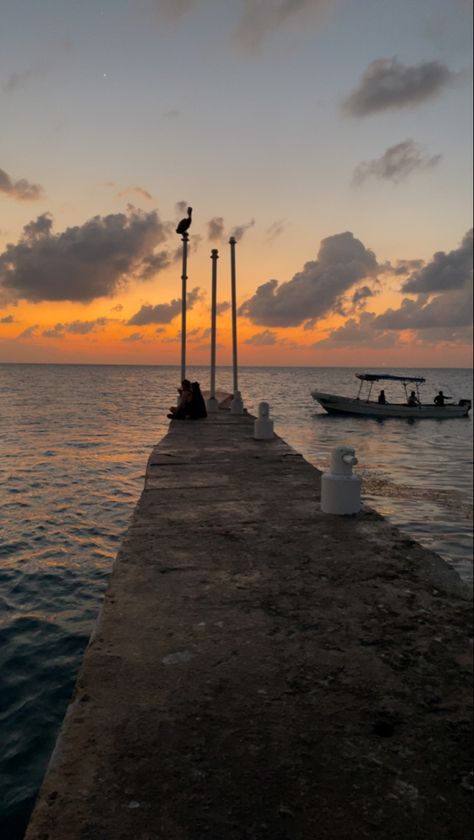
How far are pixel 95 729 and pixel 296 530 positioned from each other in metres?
3.40

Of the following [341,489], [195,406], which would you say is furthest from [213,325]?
[341,489]

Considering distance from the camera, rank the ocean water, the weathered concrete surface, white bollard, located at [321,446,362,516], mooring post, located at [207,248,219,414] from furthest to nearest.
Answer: mooring post, located at [207,248,219,414], white bollard, located at [321,446,362,516], the ocean water, the weathered concrete surface

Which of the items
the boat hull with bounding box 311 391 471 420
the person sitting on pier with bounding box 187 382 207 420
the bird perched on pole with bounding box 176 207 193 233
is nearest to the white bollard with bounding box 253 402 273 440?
the person sitting on pier with bounding box 187 382 207 420

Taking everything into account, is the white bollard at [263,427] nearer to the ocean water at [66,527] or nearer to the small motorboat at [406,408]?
the ocean water at [66,527]

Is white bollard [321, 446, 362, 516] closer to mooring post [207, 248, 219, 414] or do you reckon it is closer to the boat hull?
mooring post [207, 248, 219, 414]

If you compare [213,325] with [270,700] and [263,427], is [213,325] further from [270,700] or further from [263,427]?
[270,700]

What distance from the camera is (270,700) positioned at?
2760mm

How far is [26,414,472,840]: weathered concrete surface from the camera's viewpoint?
2061 millimetres

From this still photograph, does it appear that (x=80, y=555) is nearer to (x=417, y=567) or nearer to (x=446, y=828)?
(x=417, y=567)

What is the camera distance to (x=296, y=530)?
18.6 feet

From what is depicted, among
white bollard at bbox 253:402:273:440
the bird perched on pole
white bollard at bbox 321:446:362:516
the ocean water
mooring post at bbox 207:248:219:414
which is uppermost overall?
the bird perched on pole

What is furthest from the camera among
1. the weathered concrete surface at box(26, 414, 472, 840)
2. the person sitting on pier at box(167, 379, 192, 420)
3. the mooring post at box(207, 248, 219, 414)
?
the mooring post at box(207, 248, 219, 414)

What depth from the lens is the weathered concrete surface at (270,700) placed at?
206 centimetres

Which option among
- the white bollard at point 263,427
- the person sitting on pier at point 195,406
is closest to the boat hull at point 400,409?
the person sitting on pier at point 195,406
